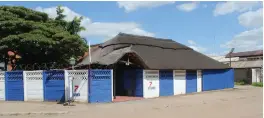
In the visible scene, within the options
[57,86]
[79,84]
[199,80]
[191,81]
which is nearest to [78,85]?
[79,84]

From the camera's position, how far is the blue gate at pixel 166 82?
902 inches

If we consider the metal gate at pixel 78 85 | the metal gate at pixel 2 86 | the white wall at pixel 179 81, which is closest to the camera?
the metal gate at pixel 78 85

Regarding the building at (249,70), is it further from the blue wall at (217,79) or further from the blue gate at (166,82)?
the blue gate at (166,82)

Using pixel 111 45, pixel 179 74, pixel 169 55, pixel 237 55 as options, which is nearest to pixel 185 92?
pixel 179 74

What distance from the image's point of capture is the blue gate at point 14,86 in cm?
1947

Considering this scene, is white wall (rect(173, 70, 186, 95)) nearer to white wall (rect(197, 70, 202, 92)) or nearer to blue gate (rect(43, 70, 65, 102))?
white wall (rect(197, 70, 202, 92))

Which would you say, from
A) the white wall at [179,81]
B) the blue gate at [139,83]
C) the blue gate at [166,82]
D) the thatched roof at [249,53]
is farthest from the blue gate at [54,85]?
the thatched roof at [249,53]

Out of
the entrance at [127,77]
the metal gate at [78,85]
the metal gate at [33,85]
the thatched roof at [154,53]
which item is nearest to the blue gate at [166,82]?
the thatched roof at [154,53]

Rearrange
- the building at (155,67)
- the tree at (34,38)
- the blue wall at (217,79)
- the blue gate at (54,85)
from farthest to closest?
the blue wall at (217,79) < the building at (155,67) < the tree at (34,38) < the blue gate at (54,85)

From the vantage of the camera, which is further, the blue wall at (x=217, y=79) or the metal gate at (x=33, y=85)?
the blue wall at (x=217, y=79)

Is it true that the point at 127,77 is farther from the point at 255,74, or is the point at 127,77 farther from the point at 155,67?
the point at 255,74

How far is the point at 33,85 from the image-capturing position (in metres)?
19.1

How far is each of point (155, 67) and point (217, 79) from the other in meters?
8.54

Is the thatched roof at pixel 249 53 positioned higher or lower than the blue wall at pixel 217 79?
higher
